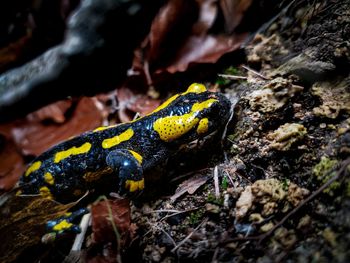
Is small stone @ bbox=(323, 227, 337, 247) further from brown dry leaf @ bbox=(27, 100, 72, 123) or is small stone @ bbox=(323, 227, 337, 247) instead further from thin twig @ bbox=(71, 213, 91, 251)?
brown dry leaf @ bbox=(27, 100, 72, 123)

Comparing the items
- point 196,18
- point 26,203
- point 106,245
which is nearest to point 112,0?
point 196,18

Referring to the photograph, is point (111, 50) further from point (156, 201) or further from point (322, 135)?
point (322, 135)

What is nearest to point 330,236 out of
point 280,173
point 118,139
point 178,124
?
point 280,173

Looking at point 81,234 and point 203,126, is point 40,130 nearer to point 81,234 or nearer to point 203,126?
point 81,234

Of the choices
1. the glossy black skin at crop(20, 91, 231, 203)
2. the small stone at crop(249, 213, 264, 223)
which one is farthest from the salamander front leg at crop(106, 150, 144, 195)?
the small stone at crop(249, 213, 264, 223)

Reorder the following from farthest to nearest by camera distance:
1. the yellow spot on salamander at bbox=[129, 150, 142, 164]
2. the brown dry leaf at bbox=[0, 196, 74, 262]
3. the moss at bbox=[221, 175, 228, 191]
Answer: the yellow spot on salamander at bbox=[129, 150, 142, 164]
the brown dry leaf at bbox=[0, 196, 74, 262]
the moss at bbox=[221, 175, 228, 191]

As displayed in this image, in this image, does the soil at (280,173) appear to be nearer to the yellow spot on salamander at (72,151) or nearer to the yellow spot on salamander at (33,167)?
the yellow spot on salamander at (72,151)
